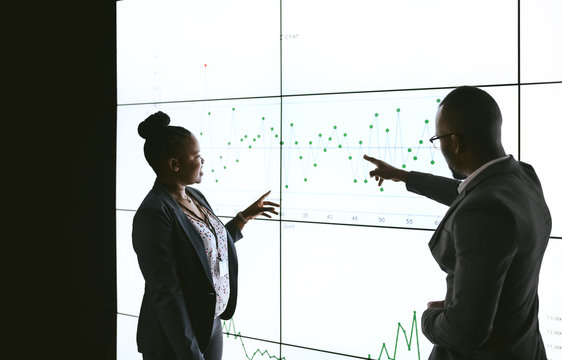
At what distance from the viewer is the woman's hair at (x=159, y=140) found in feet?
5.79

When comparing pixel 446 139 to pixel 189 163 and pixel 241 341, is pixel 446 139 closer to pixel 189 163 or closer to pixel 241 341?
pixel 189 163

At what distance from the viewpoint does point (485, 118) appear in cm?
124

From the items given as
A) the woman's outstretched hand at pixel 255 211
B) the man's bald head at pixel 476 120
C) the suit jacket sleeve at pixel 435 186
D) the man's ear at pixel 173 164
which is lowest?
the woman's outstretched hand at pixel 255 211

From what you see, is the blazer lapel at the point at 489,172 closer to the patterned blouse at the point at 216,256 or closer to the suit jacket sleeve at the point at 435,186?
the suit jacket sleeve at the point at 435,186

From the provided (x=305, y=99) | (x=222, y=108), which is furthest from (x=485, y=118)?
(x=222, y=108)

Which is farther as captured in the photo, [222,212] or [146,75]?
[146,75]

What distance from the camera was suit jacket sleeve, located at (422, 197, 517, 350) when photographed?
109 cm
